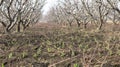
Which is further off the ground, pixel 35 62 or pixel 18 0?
pixel 18 0

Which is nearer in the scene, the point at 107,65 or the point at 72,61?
the point at 107,65

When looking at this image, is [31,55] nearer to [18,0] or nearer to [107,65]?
[107,65]

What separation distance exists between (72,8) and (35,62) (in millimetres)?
24011

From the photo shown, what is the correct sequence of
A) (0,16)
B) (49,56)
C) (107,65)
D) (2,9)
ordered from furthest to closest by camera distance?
(0,16), (2,9), (49,56), (107,65)

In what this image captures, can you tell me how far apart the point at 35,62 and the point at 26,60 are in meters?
0.51

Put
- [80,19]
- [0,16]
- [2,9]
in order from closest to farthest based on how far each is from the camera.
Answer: [2,9] → [0,16] → [80,19]

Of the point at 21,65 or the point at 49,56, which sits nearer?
the point at 21,65

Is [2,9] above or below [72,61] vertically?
above

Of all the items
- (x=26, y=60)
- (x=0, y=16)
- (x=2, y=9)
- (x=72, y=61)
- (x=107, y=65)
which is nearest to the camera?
(x=107, y=65)

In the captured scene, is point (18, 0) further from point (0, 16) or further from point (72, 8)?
point (72, 8)

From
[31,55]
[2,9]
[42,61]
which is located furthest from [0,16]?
[42,61]

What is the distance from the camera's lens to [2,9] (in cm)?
1894

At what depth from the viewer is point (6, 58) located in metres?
9.58

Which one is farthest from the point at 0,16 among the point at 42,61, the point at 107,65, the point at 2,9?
the point at 107,65
